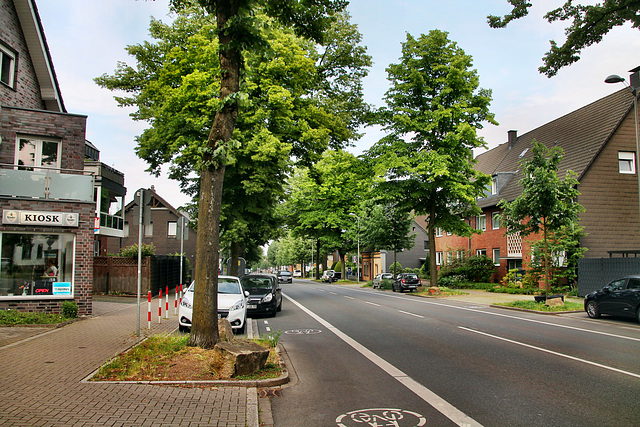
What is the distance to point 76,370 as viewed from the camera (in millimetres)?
7504

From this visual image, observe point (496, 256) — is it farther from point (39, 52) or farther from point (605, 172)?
point (39, 52)

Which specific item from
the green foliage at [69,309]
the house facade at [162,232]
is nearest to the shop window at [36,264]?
the green foliage at [69,309]

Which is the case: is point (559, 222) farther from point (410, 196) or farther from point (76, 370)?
point (76, 370)

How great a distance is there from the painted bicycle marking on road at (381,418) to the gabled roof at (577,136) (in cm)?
2584

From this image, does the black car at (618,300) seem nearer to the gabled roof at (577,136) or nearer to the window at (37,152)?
the gabled roof at (577,136)

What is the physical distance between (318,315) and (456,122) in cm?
1733

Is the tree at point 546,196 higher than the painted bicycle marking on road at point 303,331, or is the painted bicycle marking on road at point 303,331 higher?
the tree at point 546,196

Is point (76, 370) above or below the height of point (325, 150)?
below

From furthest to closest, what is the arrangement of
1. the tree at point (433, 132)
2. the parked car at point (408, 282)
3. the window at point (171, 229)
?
1. the window at point (171, 229)
2. the parked car at point (408, 282)
3. the tree at point (433, 132)

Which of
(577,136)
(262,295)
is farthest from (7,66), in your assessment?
(577,136)

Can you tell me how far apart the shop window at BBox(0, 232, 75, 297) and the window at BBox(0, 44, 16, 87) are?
5727 mm

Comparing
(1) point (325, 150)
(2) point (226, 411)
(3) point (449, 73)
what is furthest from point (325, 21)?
(3) point (449, 73)

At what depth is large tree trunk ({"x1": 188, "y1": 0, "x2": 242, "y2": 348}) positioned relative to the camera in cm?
803

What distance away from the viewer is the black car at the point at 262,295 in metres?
16.4
